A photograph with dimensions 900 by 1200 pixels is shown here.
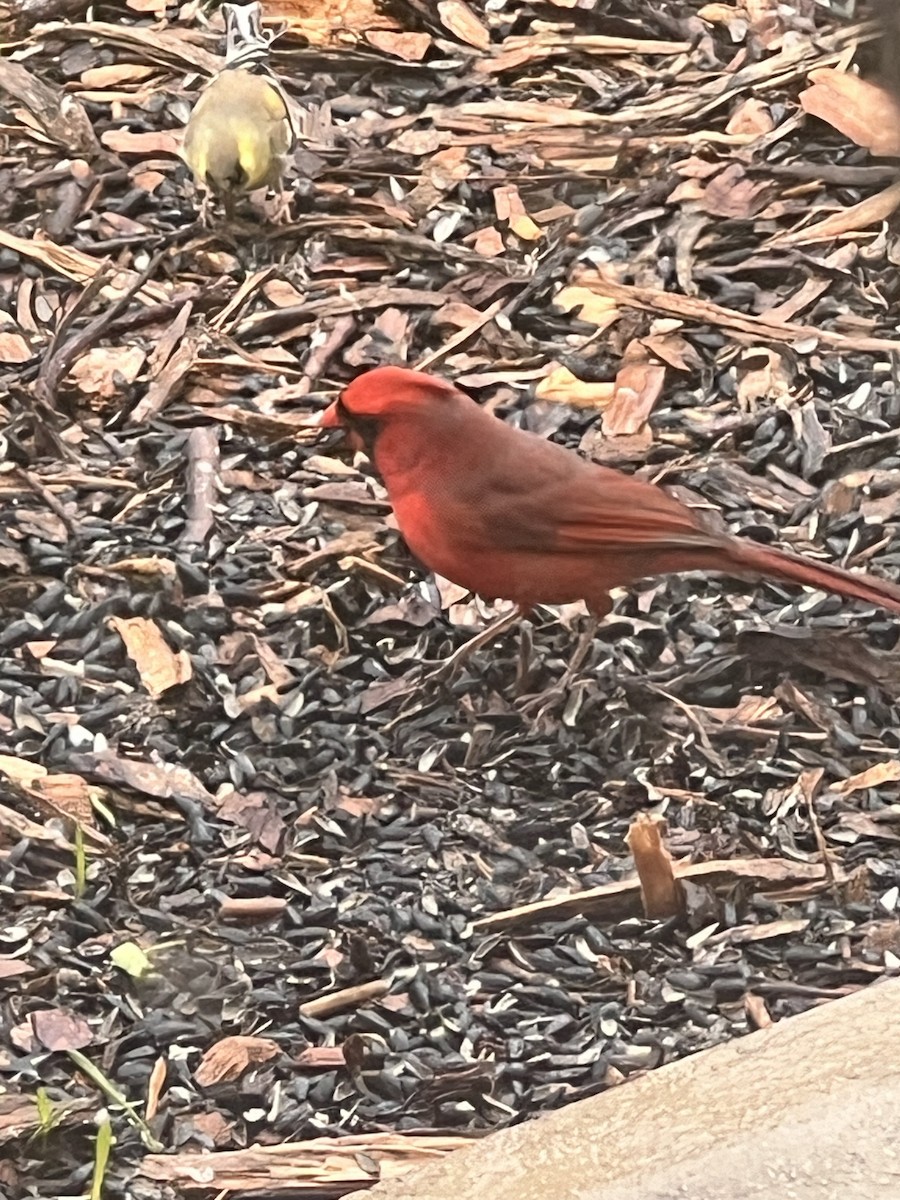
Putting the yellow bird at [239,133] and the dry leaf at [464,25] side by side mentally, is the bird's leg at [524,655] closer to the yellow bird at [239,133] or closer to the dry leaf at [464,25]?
the yellow bird at [239,133]

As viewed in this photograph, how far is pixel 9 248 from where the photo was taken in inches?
135

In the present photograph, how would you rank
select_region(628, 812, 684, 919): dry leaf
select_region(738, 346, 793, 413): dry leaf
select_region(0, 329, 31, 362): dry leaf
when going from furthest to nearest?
select_region(0, 329, 31, 362): dry leaf → select_region(738, 346, 793, 413): dry leaf → select_region(628, 812, 684, 919): dry leaf

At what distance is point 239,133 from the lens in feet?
11.1

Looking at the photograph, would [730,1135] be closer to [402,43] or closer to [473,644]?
[473,644]

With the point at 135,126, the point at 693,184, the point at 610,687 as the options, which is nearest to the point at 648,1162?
the point at 610,687

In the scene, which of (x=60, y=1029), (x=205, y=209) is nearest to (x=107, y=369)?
(x=205, y=209)

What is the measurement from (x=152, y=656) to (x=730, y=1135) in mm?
1140

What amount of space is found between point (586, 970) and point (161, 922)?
1.83ft

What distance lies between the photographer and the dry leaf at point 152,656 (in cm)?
277

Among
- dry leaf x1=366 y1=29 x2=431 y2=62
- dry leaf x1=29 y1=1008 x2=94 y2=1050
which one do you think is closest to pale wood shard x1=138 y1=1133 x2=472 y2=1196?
dry leaf x1=29 y1=1008 x2=94 y2=1050

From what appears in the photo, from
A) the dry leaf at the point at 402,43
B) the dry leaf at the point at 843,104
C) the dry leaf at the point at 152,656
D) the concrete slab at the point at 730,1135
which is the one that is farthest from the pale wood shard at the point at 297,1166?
the dry leaf at the point at 402,43

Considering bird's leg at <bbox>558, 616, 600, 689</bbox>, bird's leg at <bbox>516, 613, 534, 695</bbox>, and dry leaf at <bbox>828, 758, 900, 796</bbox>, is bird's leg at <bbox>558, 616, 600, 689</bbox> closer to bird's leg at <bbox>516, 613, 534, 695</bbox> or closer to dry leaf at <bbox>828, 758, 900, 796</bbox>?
bird's leg at <bbox>516, 613, 534, 695</bbox>

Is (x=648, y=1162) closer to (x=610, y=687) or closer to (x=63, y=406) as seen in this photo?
(x=610, y=687)

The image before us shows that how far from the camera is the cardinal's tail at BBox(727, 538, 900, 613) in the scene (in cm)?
253
